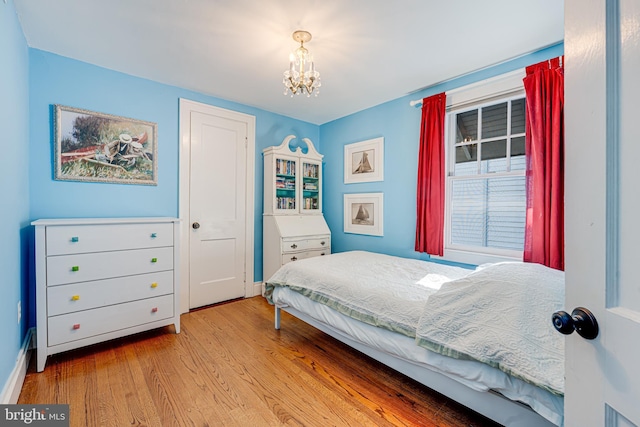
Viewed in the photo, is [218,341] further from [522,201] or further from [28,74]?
[522,201]

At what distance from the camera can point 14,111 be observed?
1.78 metres

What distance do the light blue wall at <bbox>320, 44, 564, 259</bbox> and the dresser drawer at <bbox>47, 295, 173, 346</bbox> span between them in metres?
2.32

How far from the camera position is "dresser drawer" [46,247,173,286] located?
1.99 m

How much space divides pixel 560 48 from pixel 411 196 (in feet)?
5.48

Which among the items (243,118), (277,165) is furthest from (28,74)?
(277,165)

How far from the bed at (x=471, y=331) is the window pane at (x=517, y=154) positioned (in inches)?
47.9

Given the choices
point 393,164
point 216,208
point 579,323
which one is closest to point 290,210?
point 216,208

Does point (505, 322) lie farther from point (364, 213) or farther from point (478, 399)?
point (364, 213)

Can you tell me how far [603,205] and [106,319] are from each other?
9.50ft

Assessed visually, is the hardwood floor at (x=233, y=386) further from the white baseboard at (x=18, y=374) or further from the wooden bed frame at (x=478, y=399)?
the wooden bed frame at (x=478, y=399)

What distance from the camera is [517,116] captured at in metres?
2.46

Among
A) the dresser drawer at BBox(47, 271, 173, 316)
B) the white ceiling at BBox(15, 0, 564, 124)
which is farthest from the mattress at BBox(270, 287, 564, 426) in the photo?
the white ceiling at BBox(15, 0, 564, 124)

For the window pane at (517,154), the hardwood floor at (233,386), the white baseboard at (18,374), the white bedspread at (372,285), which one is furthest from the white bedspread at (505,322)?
the white baseboard at (18,374)

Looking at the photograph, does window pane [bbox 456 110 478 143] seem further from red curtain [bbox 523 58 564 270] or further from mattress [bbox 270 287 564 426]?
mattress [bbox 270 287 564 426]
